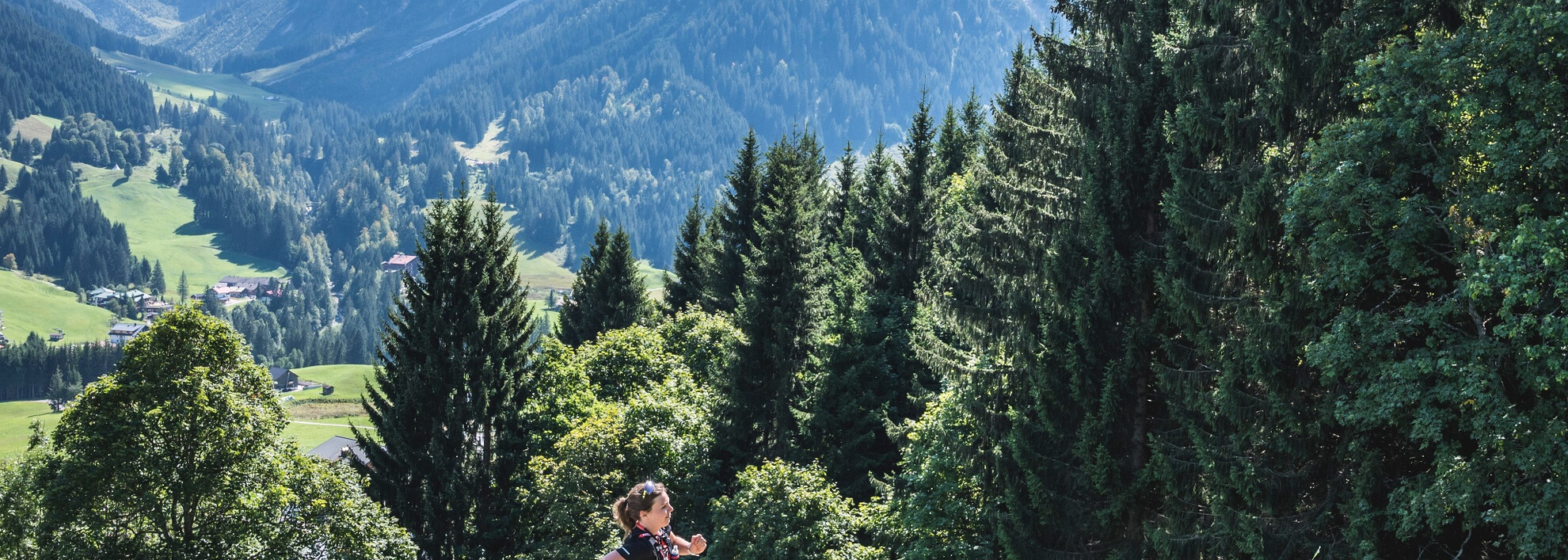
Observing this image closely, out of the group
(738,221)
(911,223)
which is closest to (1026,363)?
(911,223)

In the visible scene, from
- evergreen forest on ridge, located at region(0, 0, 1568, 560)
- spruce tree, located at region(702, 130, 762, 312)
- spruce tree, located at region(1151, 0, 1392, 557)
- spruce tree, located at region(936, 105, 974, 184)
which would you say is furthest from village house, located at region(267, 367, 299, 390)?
spruce tree, located at region(1151, 0, 1392, 557)

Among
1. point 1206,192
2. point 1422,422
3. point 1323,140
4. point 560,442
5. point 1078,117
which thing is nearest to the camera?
point 1422,422

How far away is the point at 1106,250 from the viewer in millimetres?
17766

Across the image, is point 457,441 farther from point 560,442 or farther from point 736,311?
point 736,311

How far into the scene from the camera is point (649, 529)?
8.68m

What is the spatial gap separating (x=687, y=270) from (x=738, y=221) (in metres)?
7.48

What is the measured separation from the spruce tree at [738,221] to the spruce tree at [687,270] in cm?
513

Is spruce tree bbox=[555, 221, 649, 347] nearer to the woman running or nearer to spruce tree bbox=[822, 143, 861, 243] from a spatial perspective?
spruce tree bbox=[822, 143, 861, 243]

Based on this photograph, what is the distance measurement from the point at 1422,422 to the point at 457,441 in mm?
27766

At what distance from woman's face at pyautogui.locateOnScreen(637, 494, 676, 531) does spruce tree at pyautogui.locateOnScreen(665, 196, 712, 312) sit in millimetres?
43028

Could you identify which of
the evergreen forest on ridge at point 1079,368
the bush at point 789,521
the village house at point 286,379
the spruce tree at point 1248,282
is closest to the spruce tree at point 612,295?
the evergreen forest on ridge at point 1079,368

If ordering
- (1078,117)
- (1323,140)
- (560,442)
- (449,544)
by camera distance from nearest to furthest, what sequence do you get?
(1323,140)
(1078,117)
(560,442)
(449,544)

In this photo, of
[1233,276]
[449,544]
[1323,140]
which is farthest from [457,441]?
[1323,140]

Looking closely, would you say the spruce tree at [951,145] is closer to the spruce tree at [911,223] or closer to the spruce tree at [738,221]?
the spruce tree at [911,223]
